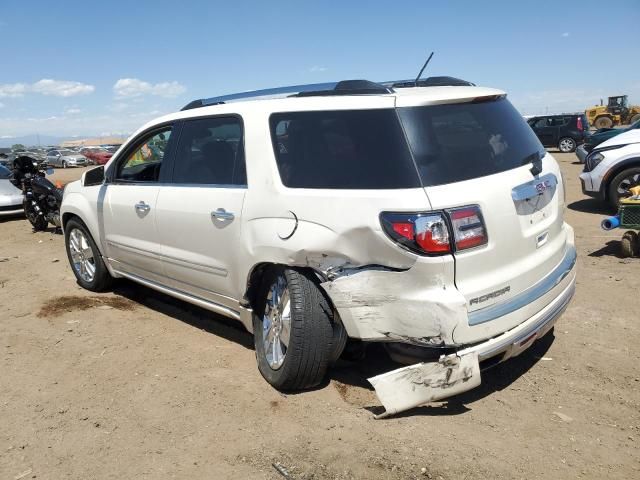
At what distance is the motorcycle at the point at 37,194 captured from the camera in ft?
32.1

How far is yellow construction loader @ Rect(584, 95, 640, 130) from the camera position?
122 ft

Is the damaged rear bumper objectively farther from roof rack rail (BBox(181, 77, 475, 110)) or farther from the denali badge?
roof rack rail (BBox(181, 77, 475, 110))

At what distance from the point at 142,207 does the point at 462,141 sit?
104 inches

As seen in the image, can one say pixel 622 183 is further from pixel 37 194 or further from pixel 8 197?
pixel 8 197

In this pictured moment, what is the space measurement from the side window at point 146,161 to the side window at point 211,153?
1.00ft

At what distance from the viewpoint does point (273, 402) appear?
347 cm

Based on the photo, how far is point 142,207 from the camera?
451 cm

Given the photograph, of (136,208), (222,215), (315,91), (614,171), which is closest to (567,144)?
(614,171)

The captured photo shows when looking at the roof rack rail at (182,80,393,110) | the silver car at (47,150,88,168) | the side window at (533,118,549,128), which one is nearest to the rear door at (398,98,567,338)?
the roof rack rail at (182,80,393,110)

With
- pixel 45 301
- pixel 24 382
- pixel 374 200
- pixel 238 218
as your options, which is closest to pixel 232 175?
pixel 238 218

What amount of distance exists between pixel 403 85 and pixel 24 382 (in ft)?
10.8

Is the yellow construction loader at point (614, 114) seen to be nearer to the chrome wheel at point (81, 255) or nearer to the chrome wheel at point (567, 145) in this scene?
the chrome wheel at point (567, 145)

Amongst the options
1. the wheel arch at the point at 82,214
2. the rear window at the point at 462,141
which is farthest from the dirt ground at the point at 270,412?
the rear window at the point at 462,141

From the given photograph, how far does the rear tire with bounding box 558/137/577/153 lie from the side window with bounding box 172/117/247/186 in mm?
23719
